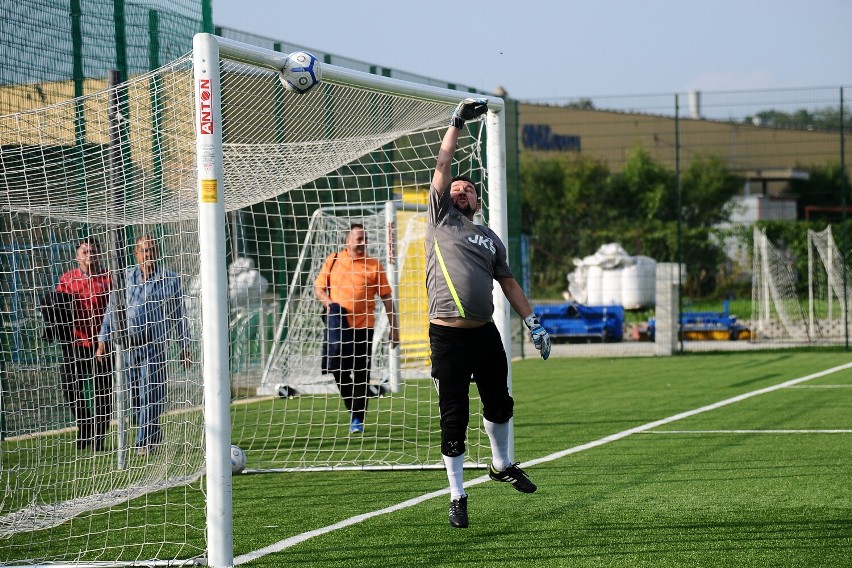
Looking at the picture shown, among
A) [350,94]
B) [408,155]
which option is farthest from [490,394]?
[408,155]

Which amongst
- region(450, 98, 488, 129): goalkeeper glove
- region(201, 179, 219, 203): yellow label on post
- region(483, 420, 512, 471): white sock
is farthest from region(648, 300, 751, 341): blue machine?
region(201, 179, 219, 203): yellow label on post

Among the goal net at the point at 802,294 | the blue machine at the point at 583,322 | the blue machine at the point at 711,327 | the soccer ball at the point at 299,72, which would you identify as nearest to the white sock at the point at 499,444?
the soccer ball at the point at 299,72

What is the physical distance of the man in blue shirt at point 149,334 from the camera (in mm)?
7934

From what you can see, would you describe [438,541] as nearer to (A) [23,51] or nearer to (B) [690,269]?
(A) [23,51]

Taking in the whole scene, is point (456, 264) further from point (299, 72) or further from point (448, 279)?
point (299, 72)

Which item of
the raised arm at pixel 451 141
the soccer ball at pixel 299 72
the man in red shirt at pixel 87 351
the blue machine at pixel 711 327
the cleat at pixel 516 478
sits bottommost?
the blue machine at pixel 711 327

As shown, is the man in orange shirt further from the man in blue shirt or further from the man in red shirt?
the man in blue shirt

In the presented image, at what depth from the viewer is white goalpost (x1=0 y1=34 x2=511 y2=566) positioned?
5855 mm

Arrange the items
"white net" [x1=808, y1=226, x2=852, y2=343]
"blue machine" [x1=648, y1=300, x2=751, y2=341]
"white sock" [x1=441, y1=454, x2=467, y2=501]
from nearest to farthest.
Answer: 1. "white sock" [x1=441, y1=454, x2=467, y2=501]
2. "white net" [x1=808, y1=226, x2=852, y2=343]
3. "blue machine" [x1=648, y1=300, x2=751, y2=341]

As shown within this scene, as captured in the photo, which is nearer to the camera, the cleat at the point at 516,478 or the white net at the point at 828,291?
the cleat at the point at 516,478

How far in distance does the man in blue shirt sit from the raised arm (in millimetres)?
1992

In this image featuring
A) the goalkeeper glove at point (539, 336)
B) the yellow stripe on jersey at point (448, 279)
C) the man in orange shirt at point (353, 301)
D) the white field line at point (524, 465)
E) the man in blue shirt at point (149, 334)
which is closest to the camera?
the white field line at point (524, 465)

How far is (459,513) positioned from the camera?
6.53 metres

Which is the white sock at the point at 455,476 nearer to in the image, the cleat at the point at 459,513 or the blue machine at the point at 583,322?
the cleat at the point at 459,513
